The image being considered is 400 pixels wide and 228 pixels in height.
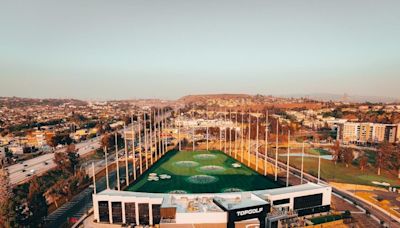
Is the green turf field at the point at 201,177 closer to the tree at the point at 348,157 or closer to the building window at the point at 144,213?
the building window at the point at 144,213

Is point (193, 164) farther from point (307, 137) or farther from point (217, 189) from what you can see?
point (307, 137)

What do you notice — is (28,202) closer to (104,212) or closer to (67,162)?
(104,212)

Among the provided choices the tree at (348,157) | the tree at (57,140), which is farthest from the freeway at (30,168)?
the tree at (348,157)

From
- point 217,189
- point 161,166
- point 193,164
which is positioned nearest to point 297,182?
point 217,189

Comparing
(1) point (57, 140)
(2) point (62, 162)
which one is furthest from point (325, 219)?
(1) point (57, 140)

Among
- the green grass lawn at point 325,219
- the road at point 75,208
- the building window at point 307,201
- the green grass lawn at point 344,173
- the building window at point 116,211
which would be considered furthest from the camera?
the green grass lawn at point 344,173

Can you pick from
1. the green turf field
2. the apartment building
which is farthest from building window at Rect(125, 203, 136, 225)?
the apartment building
